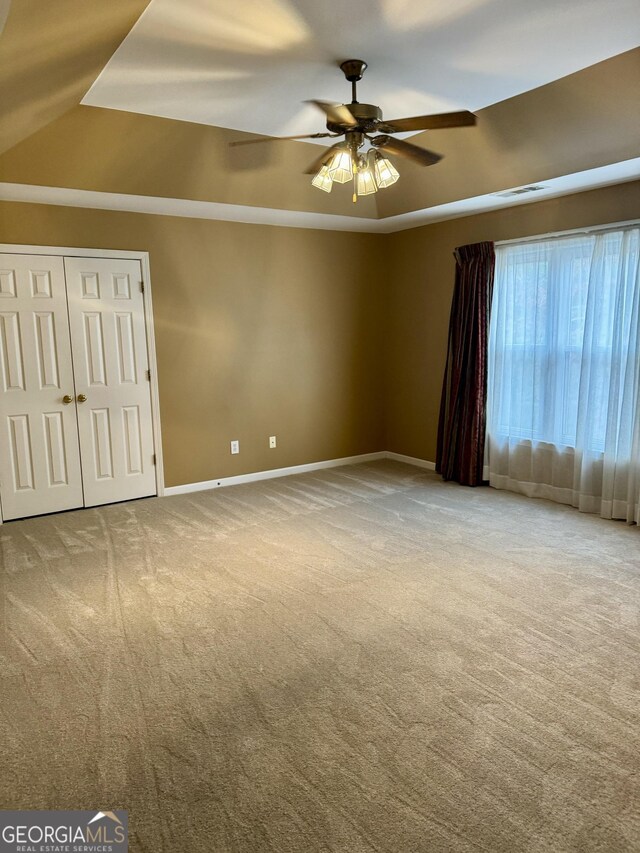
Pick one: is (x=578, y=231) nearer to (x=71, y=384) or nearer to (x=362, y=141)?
(x=362, y=141)

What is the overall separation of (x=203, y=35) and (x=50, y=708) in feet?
10.3

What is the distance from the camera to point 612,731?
226 cm

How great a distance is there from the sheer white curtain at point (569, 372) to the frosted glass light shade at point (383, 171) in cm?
207

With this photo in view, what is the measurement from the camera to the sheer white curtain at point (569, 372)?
444cm

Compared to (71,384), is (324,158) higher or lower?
higher

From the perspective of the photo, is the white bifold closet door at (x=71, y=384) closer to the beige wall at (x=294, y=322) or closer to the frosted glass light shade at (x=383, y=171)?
the beige wall at (x=294, y=322)

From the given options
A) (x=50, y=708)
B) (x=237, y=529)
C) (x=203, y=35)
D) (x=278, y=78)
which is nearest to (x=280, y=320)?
(x=237, y=529)

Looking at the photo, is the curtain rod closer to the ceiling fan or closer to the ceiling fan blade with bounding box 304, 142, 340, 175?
the ceiling fan

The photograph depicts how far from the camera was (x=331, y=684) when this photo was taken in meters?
2.59

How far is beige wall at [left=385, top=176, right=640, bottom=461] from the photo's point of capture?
5355 millimetres

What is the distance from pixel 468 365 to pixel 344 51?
3.08m

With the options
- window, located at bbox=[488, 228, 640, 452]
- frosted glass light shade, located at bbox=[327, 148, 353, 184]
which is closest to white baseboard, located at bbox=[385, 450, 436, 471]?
window, located at bbox=[488, 228, 640, 452]

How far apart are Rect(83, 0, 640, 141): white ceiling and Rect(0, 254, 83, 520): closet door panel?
5.16 feet

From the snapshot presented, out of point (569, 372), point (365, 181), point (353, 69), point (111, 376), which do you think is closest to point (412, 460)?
point (569, 372)
